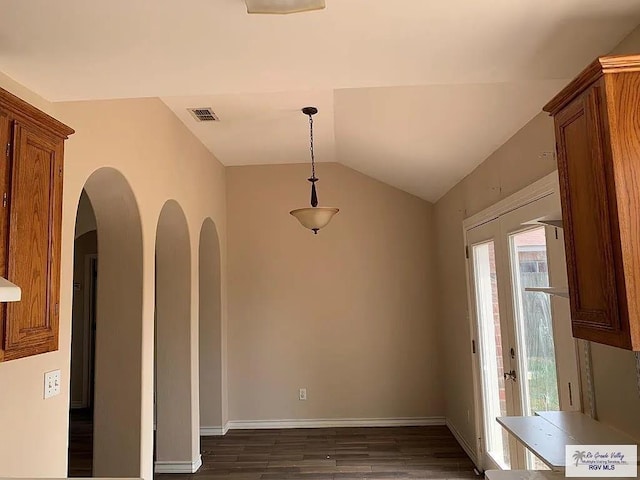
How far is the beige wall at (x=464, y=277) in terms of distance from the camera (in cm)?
198

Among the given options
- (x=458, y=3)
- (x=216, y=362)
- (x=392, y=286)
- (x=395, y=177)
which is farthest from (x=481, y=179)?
(x=216, y=362)

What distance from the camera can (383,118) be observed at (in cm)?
382

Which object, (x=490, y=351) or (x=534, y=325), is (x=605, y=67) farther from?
(x=490, y=351)

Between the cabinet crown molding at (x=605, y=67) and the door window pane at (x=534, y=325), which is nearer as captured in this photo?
the cabinet crown molding at (x=605, y=67)

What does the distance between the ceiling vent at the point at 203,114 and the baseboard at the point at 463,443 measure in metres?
3.66

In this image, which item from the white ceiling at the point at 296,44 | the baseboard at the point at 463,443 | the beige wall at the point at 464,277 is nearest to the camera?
the white ceiling at the point at 296,44

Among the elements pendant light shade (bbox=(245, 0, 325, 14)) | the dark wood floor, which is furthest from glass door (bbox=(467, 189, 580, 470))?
the dark wood floor

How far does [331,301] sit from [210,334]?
4.60 ft

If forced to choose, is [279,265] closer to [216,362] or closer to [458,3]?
[216,362]

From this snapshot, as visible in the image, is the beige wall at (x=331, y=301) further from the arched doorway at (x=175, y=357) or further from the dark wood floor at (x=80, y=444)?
the dark wood floor at (x=80, y=444)

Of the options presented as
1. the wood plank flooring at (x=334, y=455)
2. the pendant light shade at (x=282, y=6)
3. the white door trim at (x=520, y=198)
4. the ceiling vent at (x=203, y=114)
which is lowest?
the wood plank flooring at (x=334, y=455)

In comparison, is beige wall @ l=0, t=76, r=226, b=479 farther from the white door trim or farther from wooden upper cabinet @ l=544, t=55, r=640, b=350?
the white door trim

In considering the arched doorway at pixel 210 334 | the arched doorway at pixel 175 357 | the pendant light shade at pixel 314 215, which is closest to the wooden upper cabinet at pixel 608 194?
the pendant light shade at pixel 314 215

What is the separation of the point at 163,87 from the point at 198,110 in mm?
2039
